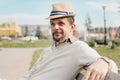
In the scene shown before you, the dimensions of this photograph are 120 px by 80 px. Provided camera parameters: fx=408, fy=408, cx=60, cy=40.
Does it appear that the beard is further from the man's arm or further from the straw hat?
the man's arm

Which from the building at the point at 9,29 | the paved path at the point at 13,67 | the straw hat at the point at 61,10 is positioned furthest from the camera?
the building at the point at 9,29

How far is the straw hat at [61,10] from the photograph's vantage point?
294 centimetres

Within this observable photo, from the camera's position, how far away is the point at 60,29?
2.99 meters

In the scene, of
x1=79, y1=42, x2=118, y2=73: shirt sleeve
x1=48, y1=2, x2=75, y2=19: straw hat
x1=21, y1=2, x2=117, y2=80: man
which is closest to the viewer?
x1=79, y1=42, x2=118, y2=73: shirt sleeve

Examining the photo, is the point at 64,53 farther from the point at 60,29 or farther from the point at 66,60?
the point at 60,29

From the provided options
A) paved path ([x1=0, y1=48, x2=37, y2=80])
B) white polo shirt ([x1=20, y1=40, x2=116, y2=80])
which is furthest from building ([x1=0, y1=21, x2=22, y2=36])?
white polo shirt ([x1=20, y1=40, x2=116, y2=80])

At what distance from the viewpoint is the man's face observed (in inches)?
117

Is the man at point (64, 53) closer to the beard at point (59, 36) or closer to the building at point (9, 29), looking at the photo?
the beard at point (59, 36)

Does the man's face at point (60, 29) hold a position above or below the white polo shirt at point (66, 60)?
above

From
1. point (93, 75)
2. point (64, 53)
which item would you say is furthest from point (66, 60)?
point (93, 75)

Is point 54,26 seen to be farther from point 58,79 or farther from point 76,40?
point 58,79

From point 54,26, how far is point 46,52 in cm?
40

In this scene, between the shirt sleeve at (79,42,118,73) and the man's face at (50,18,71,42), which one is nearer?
the shirt sleeve at (79,42,118,73)

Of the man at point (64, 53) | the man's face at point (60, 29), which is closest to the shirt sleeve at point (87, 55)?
the man at point (64, 53)
